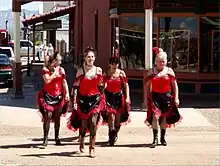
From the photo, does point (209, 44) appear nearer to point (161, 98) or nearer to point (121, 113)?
point (121, 113)

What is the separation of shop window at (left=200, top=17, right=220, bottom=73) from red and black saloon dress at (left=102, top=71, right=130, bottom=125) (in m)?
9.58

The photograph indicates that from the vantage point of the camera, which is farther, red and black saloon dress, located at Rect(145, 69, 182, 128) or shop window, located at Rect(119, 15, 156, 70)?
shop window, located at Rect(119, 15, 156, 70)

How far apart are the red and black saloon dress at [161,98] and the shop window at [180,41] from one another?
9.62 m

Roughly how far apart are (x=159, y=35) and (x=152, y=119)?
1007 centimetres

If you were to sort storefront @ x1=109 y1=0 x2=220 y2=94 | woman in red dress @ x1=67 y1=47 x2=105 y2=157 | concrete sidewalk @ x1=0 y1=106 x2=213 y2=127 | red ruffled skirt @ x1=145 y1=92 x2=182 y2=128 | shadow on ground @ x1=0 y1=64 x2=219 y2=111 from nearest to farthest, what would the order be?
1. woman in red dress @ x1=67 y1=47 x2=105 y2=157
2. red ruffled skirt @ x1=145 y1=92 x2=182 y2=128
3. concrete sidewalk @ x1=0 y1=106 x2=213 y2=127
4. shadow on ground @ x1=0 y1=64 x2=219 y2=111
5. storefront @ x1=109 y1=0 x2=220 y2=94

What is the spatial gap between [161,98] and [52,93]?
6.90 feet

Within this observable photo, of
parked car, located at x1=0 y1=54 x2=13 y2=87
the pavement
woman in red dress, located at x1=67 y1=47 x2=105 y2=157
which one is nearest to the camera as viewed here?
the pavement

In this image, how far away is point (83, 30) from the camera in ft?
102

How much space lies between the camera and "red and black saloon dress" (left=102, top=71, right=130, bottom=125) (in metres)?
11.6

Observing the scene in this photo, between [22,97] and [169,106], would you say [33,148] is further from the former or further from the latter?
[22,97]

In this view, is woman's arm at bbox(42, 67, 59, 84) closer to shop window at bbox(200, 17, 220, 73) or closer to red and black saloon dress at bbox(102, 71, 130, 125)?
red and black saloon dress at bbox(102, 71, 130, 125)

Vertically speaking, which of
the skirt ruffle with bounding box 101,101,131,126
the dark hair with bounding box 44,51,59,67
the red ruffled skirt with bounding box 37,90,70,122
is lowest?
the skirt ruffle with bounding box 101,101,131,126

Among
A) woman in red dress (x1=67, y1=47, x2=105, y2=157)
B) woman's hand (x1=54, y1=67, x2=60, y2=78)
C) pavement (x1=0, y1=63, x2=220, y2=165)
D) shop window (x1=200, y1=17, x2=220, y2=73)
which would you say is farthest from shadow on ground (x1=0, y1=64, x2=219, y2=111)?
woman in red dress (x1=67, y1=47, x2=105, y2=157)

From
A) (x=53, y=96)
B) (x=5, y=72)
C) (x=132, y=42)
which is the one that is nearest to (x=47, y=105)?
(x=53, y=96)
